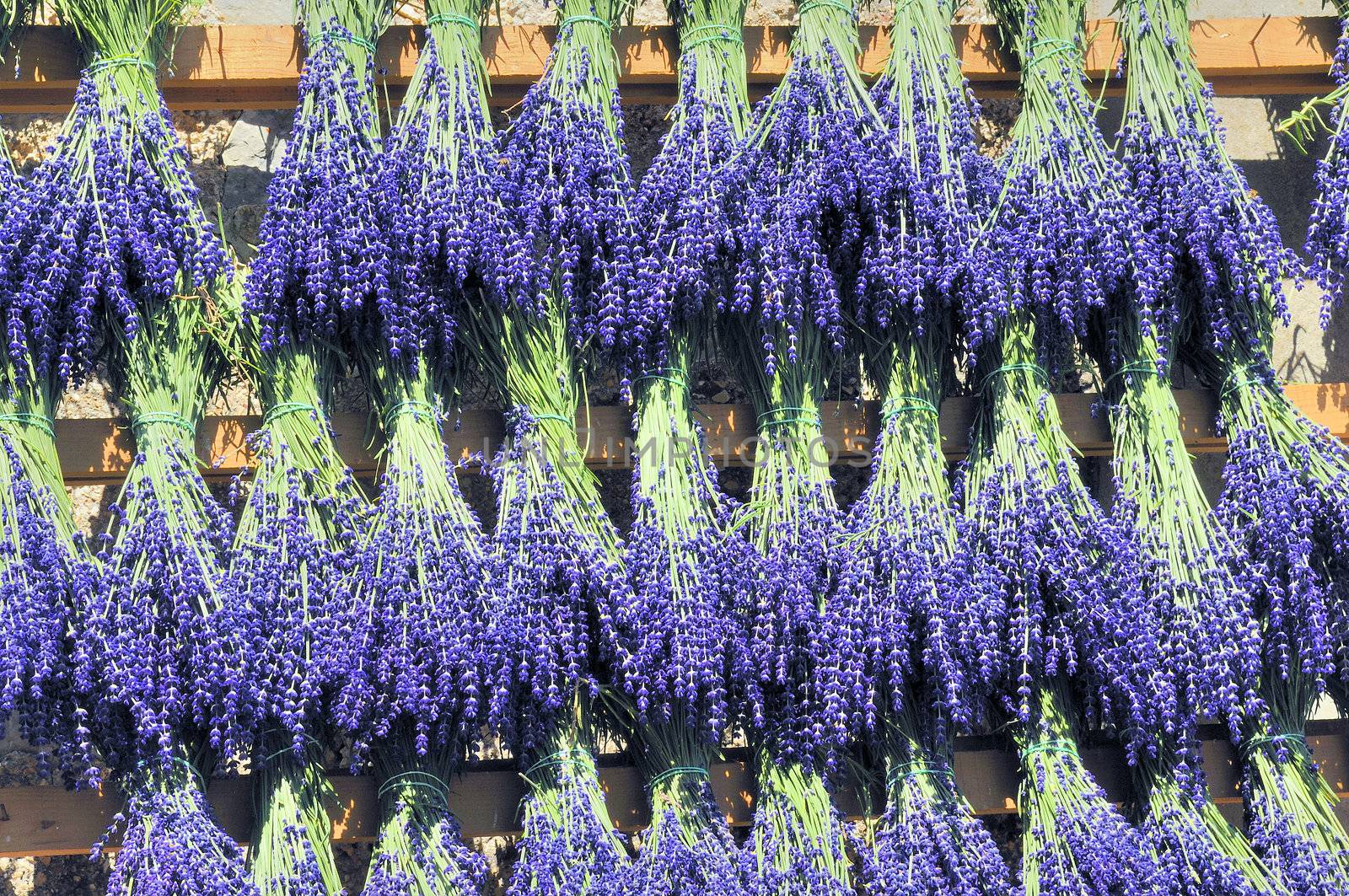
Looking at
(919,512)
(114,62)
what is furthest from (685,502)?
(114,62)

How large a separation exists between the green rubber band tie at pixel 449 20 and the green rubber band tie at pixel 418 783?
53.9 inches

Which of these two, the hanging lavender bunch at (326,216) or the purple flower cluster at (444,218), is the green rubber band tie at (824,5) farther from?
the hanging lavender bunch at (326,216)

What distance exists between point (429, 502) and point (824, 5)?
1211 millimetres

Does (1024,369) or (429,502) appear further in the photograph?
(1024,369)

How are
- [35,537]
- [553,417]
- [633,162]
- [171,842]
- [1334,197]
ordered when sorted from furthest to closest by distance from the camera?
1. [633,162]
2. [1334,197]
3. [553,417]
4. [35,537]
5. [171,842]

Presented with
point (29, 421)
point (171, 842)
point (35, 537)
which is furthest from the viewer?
point (29, 421)

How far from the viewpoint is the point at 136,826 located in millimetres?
2791

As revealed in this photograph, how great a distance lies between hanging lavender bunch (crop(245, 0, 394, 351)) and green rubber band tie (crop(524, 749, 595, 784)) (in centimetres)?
82

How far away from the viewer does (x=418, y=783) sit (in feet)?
9.47

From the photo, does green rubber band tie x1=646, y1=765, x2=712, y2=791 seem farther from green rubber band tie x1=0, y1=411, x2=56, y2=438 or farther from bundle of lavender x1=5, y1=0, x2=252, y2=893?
green rubber band tie x1=0, y1=411, x2=56, y2=438

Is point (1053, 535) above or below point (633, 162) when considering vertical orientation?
below

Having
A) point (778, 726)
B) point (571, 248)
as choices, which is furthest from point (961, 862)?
point (571, 248)

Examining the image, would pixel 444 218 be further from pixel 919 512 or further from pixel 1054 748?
pixel 1054 748

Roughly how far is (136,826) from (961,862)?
1.37 metres
